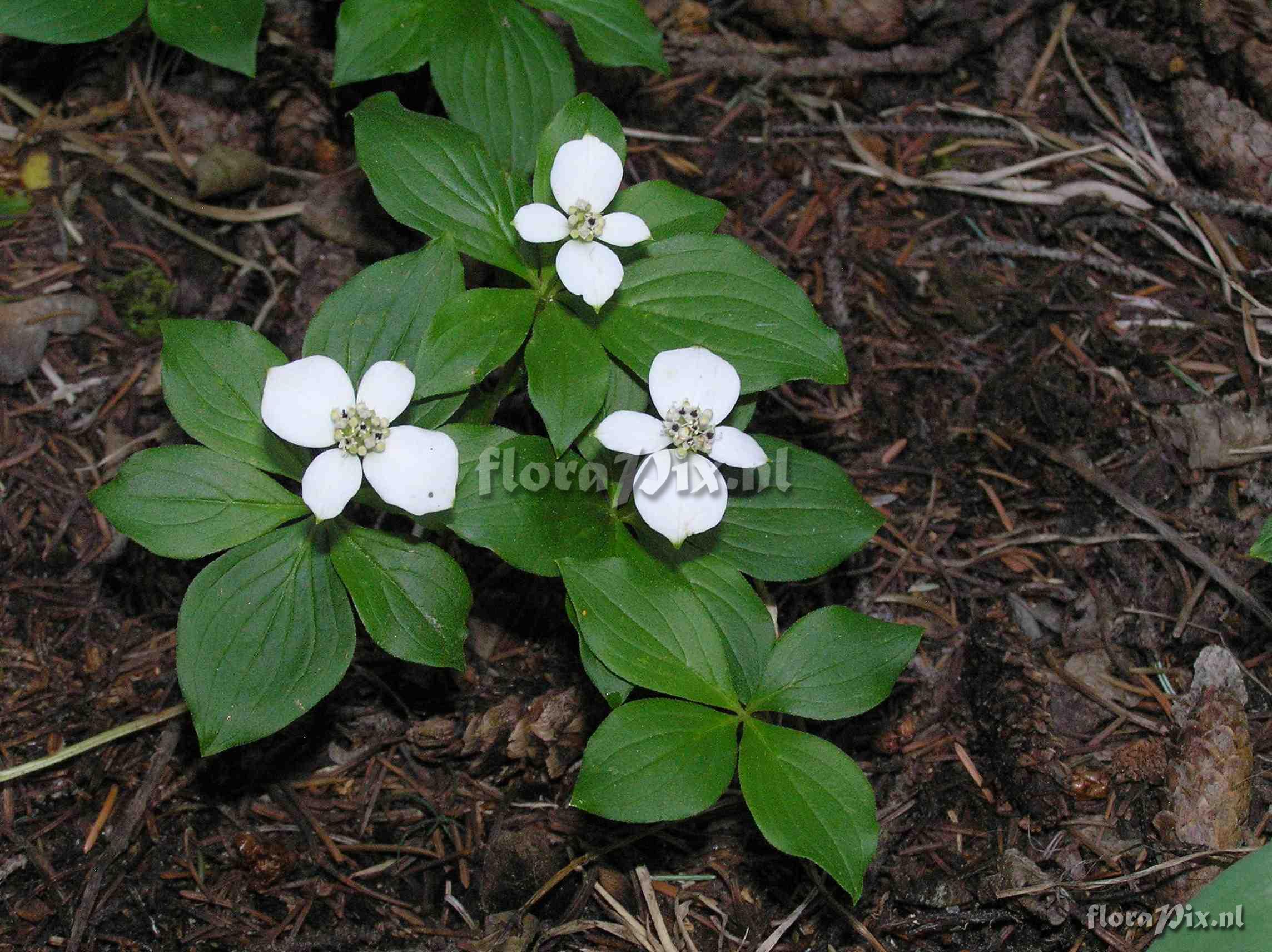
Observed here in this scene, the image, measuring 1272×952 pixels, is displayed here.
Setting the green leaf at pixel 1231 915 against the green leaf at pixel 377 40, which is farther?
the green leaf at pixel 377 40

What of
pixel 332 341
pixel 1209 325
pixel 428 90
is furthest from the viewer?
pixel 428 90

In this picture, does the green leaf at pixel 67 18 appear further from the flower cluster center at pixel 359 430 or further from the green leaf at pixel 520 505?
the green leaf at pixel 520 505

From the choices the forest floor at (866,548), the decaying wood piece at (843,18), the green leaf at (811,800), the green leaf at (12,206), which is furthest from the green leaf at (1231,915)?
the green leaf at (12,206)

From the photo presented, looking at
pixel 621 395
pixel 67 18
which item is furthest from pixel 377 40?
pixel 621 395

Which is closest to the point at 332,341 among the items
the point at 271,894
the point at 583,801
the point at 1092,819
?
the point at 583,801

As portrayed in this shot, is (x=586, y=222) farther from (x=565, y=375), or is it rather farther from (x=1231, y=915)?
(x=1231, y=915)

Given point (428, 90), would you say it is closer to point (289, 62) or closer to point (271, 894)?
point (289, 62)
